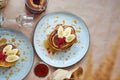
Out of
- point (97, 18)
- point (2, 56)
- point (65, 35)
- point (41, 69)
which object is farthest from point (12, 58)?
point (97, 18)

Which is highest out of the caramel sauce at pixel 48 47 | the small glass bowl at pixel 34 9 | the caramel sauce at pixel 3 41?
the small glass bowl at pixel 34 9

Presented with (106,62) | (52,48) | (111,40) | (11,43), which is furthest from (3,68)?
(106,62)

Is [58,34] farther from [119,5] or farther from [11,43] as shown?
[119,5]

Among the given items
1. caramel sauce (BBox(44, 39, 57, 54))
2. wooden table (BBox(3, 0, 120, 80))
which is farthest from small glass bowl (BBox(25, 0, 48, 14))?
caramel sauce (BBox(44, 39, 57, 54))

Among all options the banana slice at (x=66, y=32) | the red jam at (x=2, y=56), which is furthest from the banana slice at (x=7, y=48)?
the banana slice at (x=66, y=32)

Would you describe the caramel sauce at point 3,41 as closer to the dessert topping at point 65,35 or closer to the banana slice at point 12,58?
the banana slice at point 12,58

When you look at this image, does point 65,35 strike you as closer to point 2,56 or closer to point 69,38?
point 69,38

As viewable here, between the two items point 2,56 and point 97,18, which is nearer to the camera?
point 2,56

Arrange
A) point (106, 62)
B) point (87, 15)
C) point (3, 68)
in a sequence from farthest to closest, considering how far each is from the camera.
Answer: point (87, 15) < point (3, 68) < point (106, 62)

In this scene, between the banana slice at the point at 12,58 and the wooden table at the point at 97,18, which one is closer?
the banana slice at the point at 12,58
